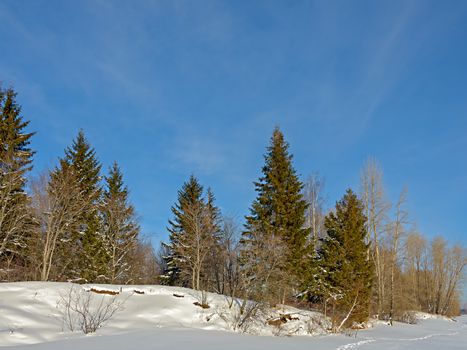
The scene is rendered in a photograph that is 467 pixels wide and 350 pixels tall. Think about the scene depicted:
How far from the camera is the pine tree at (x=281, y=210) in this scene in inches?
882

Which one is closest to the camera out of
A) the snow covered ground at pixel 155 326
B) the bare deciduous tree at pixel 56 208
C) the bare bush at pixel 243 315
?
the snow covered ground at pixel 155 326

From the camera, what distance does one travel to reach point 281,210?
2362 centimetres

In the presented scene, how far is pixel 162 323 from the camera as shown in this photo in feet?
51.8

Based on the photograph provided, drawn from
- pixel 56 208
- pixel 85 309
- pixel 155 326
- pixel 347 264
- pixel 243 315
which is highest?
pixel 56 208

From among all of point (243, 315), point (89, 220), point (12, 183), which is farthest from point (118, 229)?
point (243, 315)

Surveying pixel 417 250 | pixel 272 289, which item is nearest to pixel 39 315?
pixel 272 289

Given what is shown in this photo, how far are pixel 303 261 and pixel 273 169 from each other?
6.67 m

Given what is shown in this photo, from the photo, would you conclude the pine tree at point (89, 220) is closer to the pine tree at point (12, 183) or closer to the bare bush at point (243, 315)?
the pine tree at point (12, 183)

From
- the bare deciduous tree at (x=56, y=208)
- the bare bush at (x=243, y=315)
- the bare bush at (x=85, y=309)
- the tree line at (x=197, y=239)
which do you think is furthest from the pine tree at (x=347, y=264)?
the bare deciduous tree at (x=56, y=208)

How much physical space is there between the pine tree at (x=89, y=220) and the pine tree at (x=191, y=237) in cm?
575

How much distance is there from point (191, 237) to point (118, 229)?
21.1 feet

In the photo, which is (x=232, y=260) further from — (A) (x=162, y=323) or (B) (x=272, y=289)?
(A) (x=162, y=323)

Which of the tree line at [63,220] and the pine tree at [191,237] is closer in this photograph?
the tree line at [63,220]

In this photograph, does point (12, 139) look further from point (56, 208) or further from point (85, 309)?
point (85, 309)
